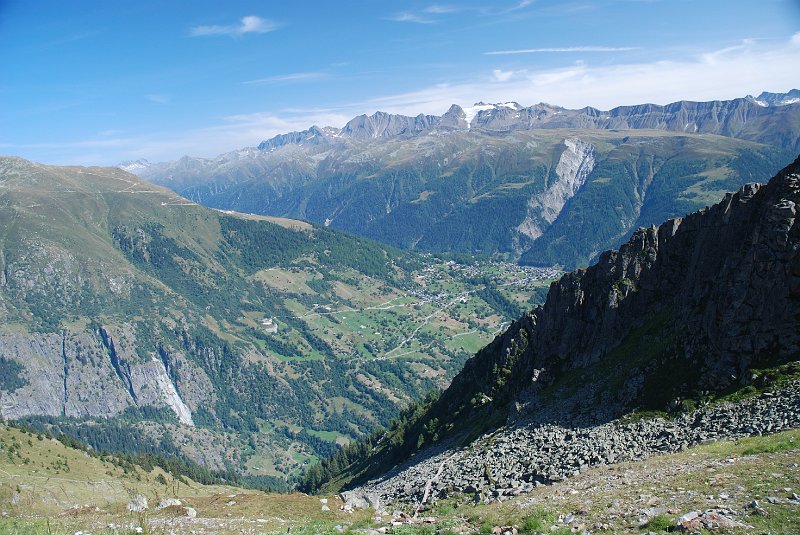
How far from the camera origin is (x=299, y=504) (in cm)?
3650

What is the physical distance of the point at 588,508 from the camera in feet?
81.8

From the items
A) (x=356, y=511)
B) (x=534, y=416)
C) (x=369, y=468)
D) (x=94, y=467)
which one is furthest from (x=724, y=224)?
(x=94, y=467)

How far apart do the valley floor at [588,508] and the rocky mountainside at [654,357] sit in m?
5.26

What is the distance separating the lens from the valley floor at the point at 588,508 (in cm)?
2094

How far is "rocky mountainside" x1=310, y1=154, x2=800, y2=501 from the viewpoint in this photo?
38.3 metres

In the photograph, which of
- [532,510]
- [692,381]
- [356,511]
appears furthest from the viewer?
[692,381]

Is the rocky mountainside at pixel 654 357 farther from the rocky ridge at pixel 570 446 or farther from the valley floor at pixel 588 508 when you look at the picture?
the valley floor at pixel 588 508

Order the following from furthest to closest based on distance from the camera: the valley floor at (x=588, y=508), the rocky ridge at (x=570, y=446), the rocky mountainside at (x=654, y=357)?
the rocky mountainside at (x=654, y=357) < the rocky ridge at (x=570, y=446) < the valley floor at (x=588, y=508)

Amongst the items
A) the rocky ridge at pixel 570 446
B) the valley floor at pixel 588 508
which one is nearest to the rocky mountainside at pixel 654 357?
the rocky ridge at pixel 570 446

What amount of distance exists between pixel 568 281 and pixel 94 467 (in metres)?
88.8

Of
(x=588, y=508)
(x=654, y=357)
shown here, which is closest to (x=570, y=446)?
(x=654, y=357)

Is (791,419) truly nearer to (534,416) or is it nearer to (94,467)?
(534,416)

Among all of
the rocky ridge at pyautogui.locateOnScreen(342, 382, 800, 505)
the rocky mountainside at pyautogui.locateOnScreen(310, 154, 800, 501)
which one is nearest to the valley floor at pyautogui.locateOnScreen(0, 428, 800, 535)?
the rocky ridge at pyautogui.locateOnScreen(342, 382, 800, 505)

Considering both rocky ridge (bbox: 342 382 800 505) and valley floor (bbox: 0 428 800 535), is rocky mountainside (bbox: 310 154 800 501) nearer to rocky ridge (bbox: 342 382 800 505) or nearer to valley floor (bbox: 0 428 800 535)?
rocky ridge (bbox: 342 382 800 505)
